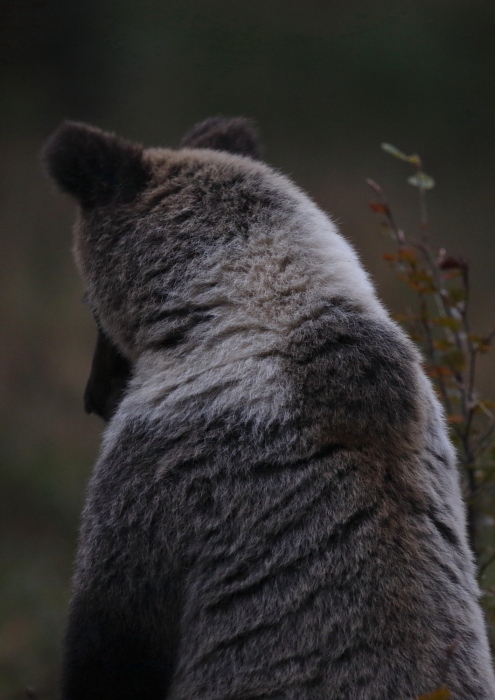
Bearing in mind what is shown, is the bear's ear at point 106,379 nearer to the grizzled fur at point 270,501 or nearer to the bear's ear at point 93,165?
the grizzled fur at point 270,501

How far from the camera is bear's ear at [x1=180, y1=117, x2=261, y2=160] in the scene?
8.90ft

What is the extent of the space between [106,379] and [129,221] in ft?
1.65

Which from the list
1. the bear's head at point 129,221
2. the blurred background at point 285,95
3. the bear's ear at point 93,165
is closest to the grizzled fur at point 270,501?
the bear's head at point 129,221

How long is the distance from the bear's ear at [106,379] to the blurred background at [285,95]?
4935 millimetres

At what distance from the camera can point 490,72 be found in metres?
8.28

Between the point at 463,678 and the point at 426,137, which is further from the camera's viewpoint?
the point at 426,137

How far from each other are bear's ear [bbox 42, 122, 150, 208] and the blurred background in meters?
5.17

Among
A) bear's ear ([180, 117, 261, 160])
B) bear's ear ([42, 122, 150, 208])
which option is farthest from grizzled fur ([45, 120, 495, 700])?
bear's ear ([180, 117, 261, 160])

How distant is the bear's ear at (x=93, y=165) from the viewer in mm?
2301

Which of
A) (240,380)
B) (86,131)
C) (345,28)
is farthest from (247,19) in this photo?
(240,380)

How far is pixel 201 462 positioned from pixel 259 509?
17 centimetres

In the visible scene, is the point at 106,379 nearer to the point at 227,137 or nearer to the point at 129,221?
the point at 129,221

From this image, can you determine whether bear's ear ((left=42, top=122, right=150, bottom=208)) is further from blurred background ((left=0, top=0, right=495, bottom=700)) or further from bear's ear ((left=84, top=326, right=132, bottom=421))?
blurred background ((left=0, top=0, right=495, bottom=700))

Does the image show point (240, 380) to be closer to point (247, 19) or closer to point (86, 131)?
point (86, 131)
